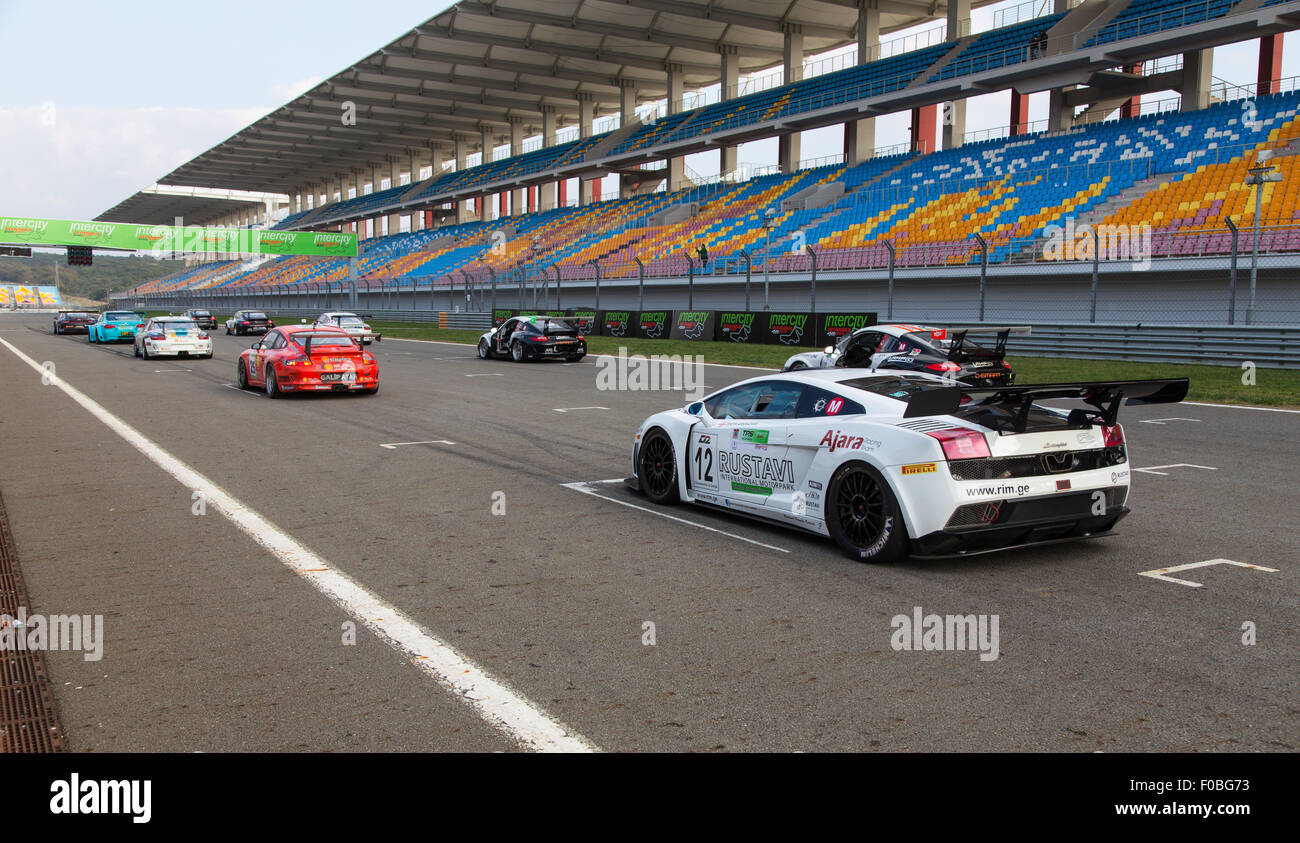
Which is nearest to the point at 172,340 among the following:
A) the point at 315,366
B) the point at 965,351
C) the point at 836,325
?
the point at 315,366

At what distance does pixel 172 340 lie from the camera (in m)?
28.0

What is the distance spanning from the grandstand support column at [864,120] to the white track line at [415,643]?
129 feet

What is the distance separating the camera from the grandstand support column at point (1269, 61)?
1428 inches

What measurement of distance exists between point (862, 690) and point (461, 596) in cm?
243

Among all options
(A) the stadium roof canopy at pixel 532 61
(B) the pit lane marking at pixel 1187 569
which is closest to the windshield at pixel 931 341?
(B) the pit lane marking at pixel 1187 569

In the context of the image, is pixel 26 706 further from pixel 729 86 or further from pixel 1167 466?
pixel 729 86

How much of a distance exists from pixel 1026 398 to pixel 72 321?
49.2m

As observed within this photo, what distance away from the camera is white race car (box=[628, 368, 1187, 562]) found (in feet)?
20.4

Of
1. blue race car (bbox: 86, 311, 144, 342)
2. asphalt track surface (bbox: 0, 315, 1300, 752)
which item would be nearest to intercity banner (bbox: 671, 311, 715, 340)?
blue race car (bbox: 86, 311, 144, 342)

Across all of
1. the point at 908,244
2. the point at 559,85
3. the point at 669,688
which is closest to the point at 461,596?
the point at 669,688

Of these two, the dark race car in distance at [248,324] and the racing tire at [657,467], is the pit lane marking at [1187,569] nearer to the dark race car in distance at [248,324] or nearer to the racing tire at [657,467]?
the racing tire at [657,467]

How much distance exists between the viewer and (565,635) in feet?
17.0

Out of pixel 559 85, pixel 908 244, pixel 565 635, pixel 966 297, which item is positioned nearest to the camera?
pixel 565 635
